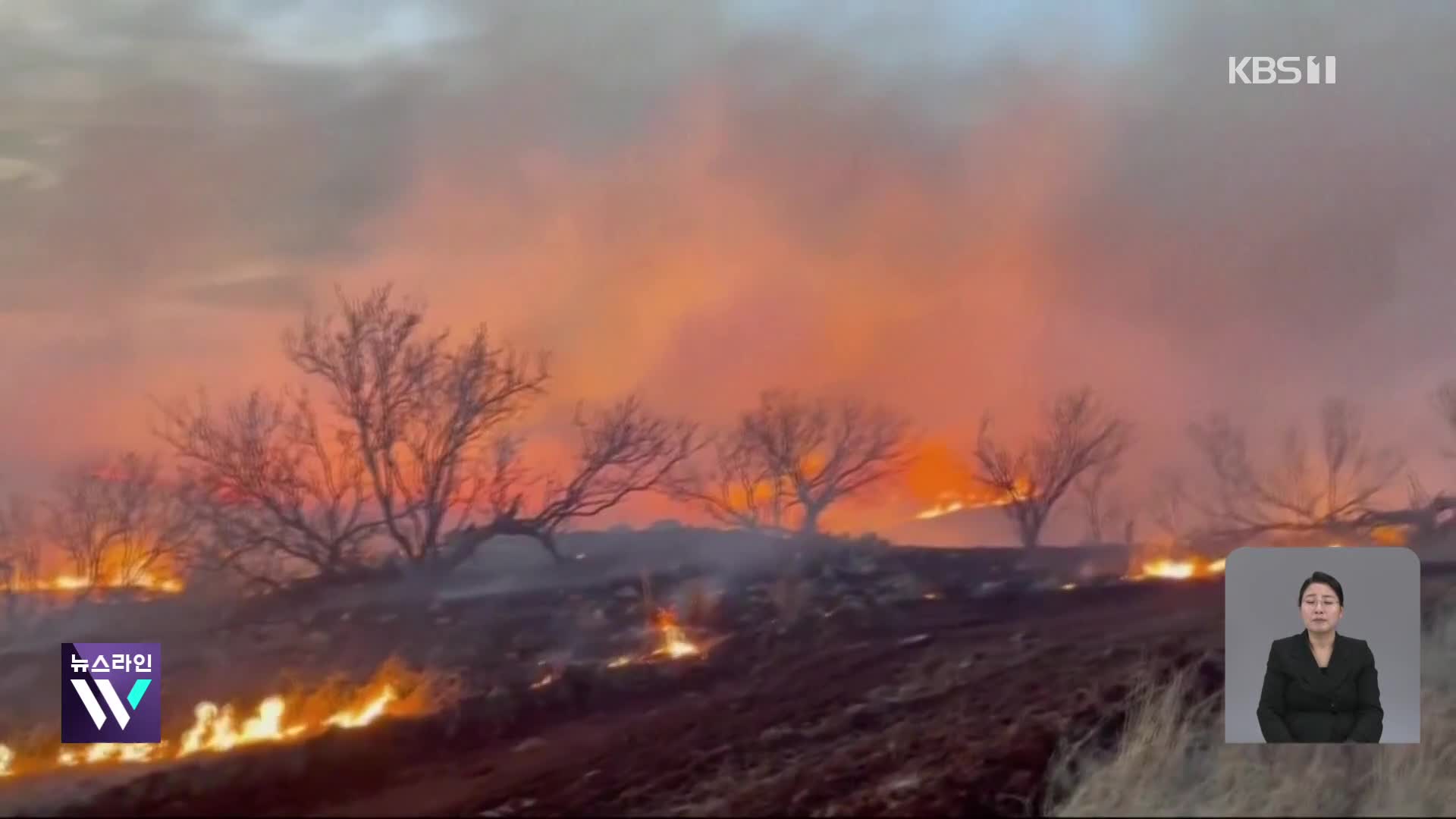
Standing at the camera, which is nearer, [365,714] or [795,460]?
[365,714]

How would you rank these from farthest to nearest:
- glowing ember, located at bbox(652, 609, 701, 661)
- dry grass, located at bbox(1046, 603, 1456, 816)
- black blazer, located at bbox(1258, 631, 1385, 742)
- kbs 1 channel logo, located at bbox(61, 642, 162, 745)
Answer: glowing ember, located at bbox(652, 609, 701, 661) < kbs 1 channel logo, located at bbox(61, 642, 162, 745) < black blazer, located at bbox(1258, 631, 1385, 742) < dry grass, located at bbox(1046, 603, 1456, 816)

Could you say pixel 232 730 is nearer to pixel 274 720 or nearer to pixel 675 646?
pixel 274 720

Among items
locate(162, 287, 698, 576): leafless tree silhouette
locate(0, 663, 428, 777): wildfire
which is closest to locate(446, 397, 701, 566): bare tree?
locate(162, 287, 698, 576): leafless tree silhouette

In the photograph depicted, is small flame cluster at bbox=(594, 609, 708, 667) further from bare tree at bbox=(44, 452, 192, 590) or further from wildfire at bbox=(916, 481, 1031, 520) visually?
bare tree at bbox=(44, 452, 192, 590)

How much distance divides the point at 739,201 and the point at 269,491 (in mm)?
1692

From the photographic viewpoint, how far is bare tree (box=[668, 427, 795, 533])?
3.16 m

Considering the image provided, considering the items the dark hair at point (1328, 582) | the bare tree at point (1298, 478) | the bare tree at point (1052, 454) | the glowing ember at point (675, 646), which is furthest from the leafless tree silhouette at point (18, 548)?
the dark hair at point (1328, 582)

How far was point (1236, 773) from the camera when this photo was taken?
2.85 m

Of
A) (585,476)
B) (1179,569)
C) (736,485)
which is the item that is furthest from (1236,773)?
(585,476)

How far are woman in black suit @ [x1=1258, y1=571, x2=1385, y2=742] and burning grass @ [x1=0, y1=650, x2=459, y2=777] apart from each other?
7.87ft

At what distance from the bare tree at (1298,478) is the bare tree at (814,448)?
0.93m

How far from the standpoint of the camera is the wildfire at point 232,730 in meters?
3.00

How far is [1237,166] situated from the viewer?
3260 mm

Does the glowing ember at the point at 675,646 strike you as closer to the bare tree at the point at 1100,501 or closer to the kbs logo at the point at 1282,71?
the bare tree at the point at 1100,501
